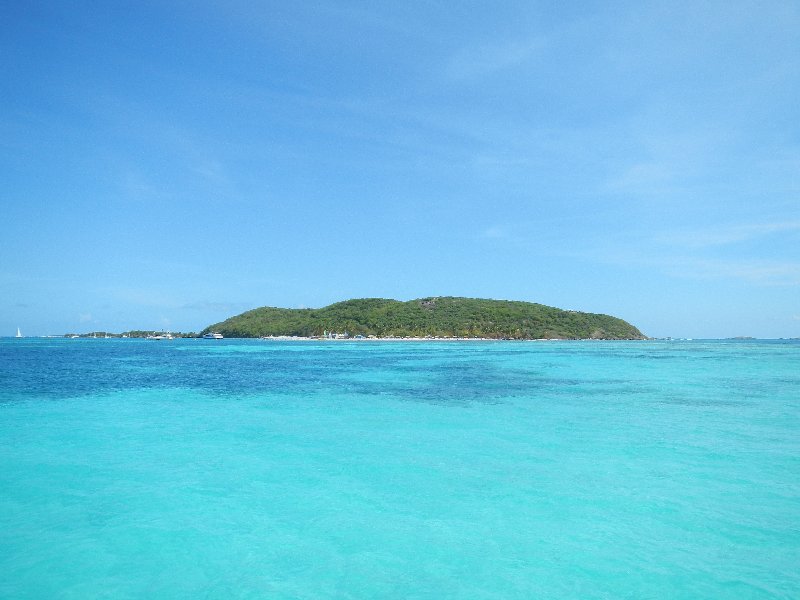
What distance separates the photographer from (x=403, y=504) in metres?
8.23

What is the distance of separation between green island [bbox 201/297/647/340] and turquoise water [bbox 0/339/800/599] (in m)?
120

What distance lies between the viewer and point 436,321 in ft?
468

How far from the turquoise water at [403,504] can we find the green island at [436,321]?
119535 millimetres

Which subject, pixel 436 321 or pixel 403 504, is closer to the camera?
pixel 403 504

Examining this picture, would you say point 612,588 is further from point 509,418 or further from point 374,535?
point 509,418

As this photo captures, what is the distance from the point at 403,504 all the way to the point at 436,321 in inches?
5304

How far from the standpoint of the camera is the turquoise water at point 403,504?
596 cm

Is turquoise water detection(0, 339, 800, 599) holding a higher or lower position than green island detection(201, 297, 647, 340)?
lower

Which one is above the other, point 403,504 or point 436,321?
point 436,321

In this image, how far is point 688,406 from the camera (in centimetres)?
1816

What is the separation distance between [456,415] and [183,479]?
914cm

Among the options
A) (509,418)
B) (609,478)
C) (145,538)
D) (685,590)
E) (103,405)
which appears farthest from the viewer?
(103,405)

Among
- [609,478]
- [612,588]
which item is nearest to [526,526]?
[612,588]

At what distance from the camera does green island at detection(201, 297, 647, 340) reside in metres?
138
